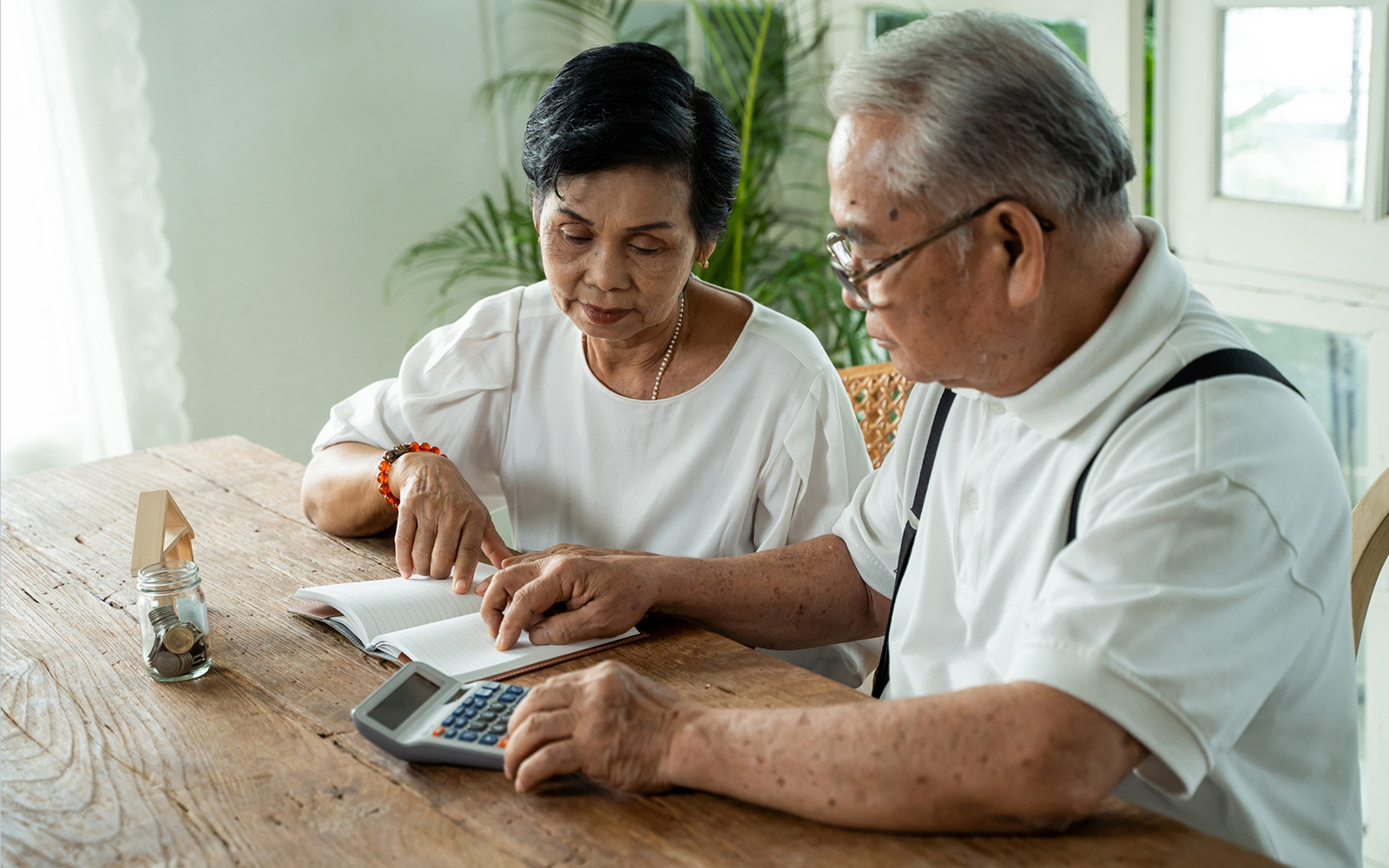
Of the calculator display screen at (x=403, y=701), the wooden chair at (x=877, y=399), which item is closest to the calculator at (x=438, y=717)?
the calculator display screen at (x=403, y=701)

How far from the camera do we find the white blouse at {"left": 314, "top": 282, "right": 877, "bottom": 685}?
183 cm

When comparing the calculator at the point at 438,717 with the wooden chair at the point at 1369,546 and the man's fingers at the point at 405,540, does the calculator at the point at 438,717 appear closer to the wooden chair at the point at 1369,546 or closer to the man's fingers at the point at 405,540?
the man's fingers at the point at 405,540

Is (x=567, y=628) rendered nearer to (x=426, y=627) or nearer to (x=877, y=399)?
(x=426, y=627)

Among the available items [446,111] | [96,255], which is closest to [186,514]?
[96,255]

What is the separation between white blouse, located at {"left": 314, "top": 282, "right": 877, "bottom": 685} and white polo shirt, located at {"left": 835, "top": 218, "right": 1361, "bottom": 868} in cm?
44

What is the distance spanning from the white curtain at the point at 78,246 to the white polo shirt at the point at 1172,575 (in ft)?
8.08

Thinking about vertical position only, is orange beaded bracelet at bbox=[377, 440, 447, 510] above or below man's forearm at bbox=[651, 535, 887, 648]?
above

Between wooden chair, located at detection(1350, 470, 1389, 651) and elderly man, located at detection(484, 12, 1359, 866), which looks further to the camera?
wooden chair, located at detection(1350, 470, 1389, 651)

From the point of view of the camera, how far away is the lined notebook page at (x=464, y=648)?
53.2 inches

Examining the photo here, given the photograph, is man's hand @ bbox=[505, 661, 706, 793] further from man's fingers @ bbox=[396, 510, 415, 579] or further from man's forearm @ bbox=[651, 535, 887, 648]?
man's fingers @ bbox=[396, 510, 415, 579]

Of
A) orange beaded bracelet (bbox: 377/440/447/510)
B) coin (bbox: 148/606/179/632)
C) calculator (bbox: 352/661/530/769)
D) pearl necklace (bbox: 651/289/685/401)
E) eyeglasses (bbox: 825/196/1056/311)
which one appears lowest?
calculator (bbox: 352/661/530/769)

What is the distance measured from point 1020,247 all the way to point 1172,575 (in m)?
0.33

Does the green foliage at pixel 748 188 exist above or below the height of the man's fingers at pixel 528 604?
above

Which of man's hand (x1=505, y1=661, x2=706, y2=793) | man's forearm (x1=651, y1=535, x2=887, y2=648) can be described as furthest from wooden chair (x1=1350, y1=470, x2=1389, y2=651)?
man's hand (x1=505, y1=661, x2=706, y2=793)
